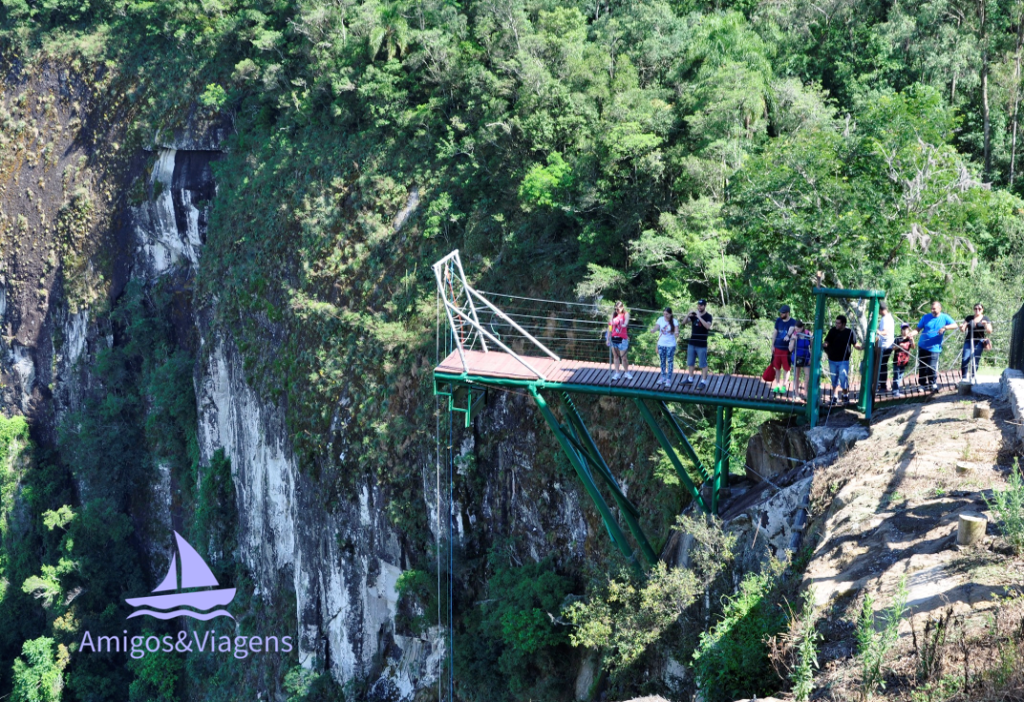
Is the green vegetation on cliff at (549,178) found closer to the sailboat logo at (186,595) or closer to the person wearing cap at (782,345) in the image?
the person wearing cap at (782,345)

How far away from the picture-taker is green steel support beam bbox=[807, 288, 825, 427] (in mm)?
13055

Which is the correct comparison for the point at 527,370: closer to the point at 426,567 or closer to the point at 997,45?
the point at 426,567

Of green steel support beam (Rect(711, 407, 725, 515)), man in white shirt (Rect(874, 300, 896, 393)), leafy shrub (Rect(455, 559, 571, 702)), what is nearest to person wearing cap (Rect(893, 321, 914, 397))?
man in white shirt (Rect(874, 300, 896, 393))

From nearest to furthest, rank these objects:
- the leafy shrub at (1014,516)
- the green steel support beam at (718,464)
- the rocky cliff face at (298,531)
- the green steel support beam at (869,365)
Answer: the leafy shrub at (1014,516), the green steel support beam at (869,365), the green steel support beam at (718,464), the rocky cliff face at (298,531)

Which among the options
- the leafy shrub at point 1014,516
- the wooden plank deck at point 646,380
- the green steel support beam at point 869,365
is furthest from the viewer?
the wooden plank deck at point 646,380

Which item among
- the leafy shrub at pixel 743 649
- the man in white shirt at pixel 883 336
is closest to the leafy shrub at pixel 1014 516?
the leafy shrub at pixel 743 649

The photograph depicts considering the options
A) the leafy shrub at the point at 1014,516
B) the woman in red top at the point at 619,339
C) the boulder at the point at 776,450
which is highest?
the woman in red top at the point at 619,339

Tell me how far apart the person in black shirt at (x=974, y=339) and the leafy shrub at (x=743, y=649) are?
208 inches

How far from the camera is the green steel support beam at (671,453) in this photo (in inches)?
611

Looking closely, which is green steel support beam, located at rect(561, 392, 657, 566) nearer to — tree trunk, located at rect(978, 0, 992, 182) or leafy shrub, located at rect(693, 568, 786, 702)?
leafy shrub, located at rect(693, 568, 786, 702)

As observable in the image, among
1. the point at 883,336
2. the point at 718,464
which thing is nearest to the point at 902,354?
the point at 883,336

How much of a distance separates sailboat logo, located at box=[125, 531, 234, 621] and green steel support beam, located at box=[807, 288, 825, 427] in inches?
1152

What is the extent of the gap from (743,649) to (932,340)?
22.0ft

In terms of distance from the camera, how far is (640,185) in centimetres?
2177
